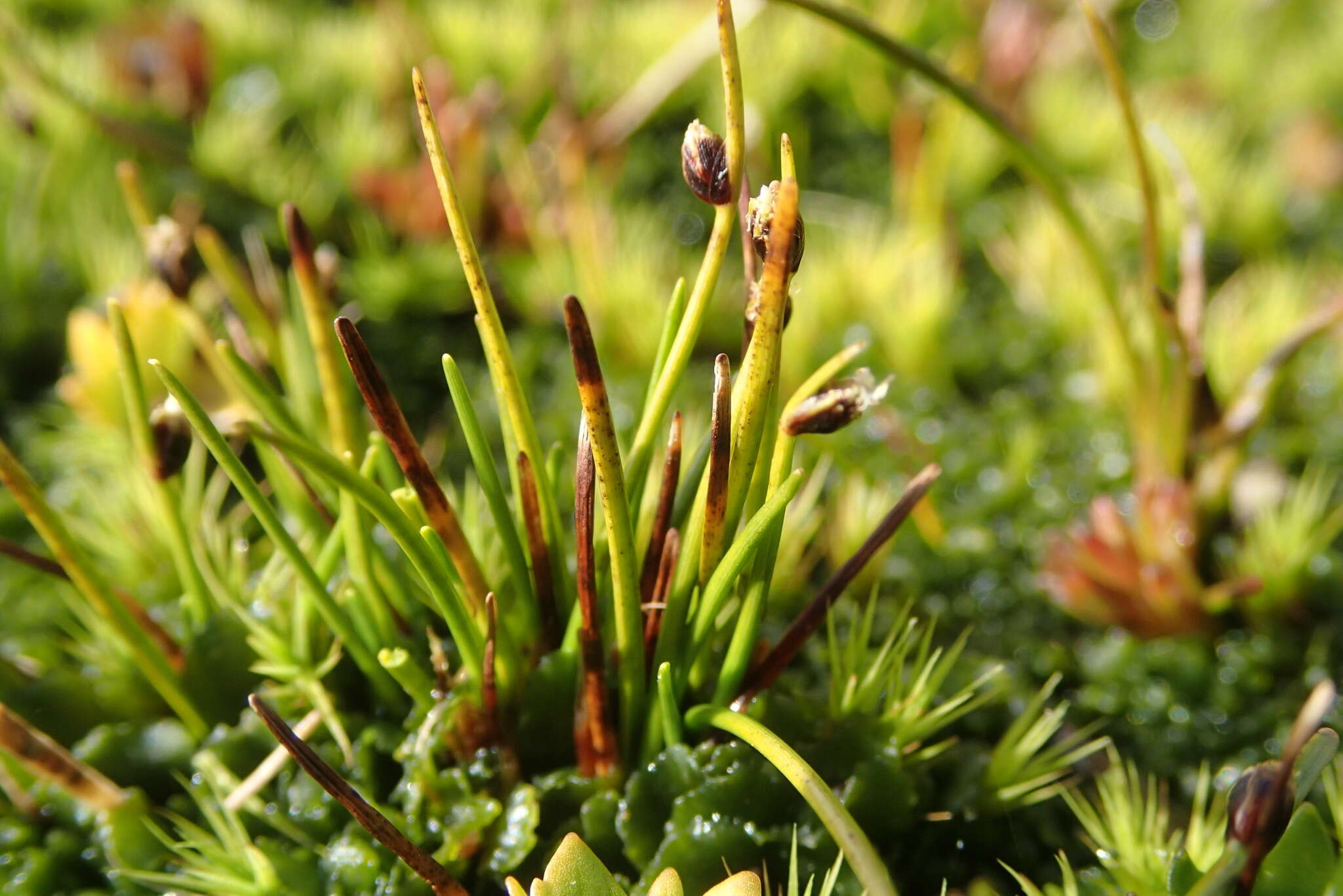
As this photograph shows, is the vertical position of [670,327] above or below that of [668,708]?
above

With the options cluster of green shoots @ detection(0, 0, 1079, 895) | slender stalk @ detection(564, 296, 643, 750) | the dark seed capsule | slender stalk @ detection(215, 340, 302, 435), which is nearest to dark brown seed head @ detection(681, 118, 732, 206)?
cluster of green shoots @ detection(0, 0, 1079, 895)

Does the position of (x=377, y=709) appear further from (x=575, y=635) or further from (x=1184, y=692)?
(x=1184, y=692)

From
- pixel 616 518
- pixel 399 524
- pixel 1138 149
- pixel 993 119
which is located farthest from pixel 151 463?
pixel 1138 149

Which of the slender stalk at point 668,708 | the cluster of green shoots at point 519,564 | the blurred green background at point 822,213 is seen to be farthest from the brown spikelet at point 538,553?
the blurred green background at point 822,213

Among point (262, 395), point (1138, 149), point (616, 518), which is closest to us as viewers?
point (616, 518)

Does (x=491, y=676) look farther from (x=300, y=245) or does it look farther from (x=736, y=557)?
(x=300, y=245)

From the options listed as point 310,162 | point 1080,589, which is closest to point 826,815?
point 1080,589
